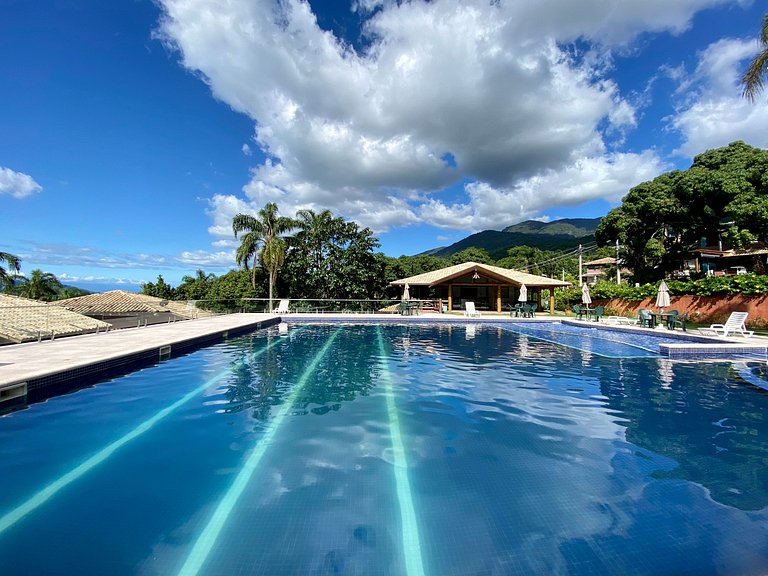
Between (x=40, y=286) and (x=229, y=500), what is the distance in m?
46.0

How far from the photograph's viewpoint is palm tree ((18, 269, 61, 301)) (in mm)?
35469

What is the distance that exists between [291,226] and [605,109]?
22537 mm

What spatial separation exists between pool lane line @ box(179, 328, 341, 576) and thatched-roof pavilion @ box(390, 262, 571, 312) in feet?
69.5

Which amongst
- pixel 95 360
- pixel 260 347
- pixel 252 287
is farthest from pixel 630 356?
pixel 252 287

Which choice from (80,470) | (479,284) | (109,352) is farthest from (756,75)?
(109,352)

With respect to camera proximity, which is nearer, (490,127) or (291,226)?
(490,127)

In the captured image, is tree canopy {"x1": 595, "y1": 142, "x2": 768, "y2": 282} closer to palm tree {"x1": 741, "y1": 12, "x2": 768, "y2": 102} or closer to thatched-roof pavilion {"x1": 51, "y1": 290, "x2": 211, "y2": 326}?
palm tree {"x1": 741, "y1": 12, "x2": 768, "y2": 102}

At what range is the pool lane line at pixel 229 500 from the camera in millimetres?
2636

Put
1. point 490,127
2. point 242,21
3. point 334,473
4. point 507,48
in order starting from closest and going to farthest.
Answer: point 334,473 → point 242,21 → point 507,48 → point 490,127

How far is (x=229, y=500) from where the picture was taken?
3459 mm

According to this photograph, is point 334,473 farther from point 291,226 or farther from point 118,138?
point 291,226

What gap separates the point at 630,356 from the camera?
1109cm

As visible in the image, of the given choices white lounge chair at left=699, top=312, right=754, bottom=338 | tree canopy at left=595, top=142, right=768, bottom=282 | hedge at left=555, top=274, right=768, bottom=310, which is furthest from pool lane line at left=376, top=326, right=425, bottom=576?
tree canopy at left=595, top=142, right=768, bottom=282

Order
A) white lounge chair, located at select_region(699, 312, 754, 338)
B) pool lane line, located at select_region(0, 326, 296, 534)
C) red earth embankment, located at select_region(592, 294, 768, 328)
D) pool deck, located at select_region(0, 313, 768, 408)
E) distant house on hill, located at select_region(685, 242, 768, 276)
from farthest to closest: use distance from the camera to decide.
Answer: distant house on hill, located at select_region(685, 242, 768, 276), red earth embankment, located at select_region(592, 294, 768, 328), white lounge chair, located at select_region(699, 312, 754, 338), pool deck, located at select_region(0, 313, 768, 408), pool lane line, located at select_region(0, 326, 296, 534)
